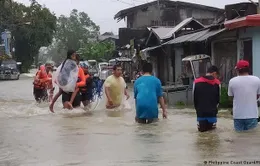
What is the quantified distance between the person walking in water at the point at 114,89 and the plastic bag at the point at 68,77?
1017 mm

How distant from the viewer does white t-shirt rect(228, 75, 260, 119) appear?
8.96m

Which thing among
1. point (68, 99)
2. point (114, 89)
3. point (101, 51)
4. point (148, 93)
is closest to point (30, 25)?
point (101, 51)

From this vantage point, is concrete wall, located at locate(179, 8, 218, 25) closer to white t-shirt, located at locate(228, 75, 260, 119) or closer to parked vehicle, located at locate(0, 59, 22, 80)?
parked vehicle, located at locate(0, 59, 22, 80)

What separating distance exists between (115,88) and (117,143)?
17.5 feet

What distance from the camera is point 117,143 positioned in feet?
29.1

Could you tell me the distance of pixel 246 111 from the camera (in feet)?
29.6

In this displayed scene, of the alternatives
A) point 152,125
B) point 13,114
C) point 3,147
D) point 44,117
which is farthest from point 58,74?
point 3,147

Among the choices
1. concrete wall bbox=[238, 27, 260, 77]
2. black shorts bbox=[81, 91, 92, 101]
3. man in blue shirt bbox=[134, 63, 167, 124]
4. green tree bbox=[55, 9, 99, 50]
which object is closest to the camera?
man in blue shirt bbox=[134, 63, 167, 124]

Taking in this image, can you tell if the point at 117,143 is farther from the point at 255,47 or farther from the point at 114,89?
the point at 255,47

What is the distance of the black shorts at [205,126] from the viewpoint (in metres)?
9.33

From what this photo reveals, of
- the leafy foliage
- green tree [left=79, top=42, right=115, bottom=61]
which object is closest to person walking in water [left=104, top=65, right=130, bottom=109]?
green tree [left=79, top=42, right=115, bottom=61]

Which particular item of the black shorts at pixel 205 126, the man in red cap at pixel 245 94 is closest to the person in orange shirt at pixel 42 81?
the black shorts at pixel 205 126

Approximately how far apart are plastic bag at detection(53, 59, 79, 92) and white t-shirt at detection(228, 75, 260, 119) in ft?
17.0

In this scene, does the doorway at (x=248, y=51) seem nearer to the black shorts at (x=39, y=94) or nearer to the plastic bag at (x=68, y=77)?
the plastic bag at (x=68, y=77)
